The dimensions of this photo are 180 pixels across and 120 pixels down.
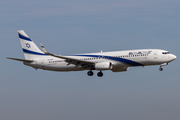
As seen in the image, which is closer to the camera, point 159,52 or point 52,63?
point 159,52

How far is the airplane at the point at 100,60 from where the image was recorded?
59.5 metres

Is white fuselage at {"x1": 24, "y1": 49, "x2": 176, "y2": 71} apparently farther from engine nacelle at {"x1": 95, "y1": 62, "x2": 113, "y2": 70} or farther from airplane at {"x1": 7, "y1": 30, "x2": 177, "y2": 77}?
engine nacelle at {"x1": 95, "y1": 62, "x2": 113, "y2": 70}

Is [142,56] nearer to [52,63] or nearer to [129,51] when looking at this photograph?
[129,51]

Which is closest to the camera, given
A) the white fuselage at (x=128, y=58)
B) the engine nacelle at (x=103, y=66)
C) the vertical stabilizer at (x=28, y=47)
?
the white fuselage at (x=128, y=58)

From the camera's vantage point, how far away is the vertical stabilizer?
227 ft

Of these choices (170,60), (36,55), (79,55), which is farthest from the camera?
(36,55)

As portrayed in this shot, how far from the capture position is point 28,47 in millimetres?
70562

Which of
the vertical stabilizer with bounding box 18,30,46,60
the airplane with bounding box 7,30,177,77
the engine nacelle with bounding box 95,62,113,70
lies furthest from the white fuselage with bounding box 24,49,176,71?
the vertical stabilizer with bounding box 18,30,46,60

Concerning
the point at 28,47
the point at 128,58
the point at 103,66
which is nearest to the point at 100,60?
the point at 103,66

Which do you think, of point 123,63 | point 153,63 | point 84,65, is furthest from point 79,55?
point 153,63

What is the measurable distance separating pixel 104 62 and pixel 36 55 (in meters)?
15.9

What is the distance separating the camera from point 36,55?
69062 mm

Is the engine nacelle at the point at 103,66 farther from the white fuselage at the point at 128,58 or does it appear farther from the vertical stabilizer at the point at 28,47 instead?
the vertical stabilizer at the point at 28,47

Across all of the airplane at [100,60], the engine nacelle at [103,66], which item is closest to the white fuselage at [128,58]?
the airplane at [100,60]
